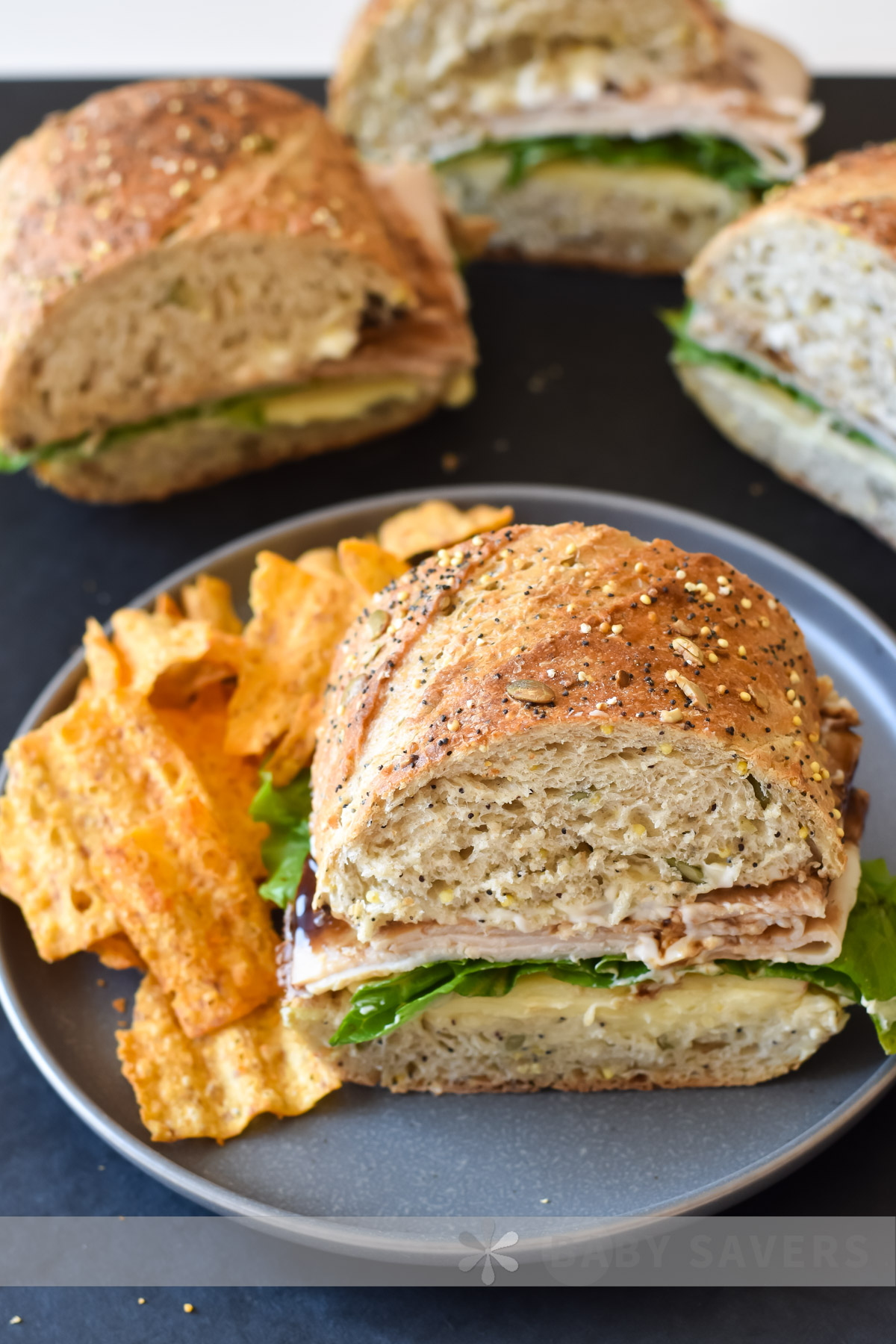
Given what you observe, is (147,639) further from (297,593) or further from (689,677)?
(689,677)

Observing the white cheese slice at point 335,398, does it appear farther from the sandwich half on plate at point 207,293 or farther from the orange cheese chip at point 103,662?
the orange cheese chip at point 103,662

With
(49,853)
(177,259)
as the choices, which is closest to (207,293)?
(177,259)

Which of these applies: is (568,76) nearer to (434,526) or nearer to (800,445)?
(800,445)

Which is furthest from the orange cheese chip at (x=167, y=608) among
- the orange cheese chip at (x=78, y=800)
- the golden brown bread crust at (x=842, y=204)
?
the golden brown bread crust at (x=842, y=204)

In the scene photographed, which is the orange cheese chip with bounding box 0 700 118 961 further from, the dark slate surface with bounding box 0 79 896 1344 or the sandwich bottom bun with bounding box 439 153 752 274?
the sandwich bottom bun with bounding box 439 153 752 274

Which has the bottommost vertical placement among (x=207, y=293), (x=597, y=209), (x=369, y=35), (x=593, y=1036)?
(x=593, y=1036)

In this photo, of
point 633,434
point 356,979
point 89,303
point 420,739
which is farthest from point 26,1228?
point 633,434

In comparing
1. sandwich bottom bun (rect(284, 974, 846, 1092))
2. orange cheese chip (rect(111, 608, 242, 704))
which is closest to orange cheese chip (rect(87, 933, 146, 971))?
sandwich bottom bun (rect(284, 974, 846, 1092))
